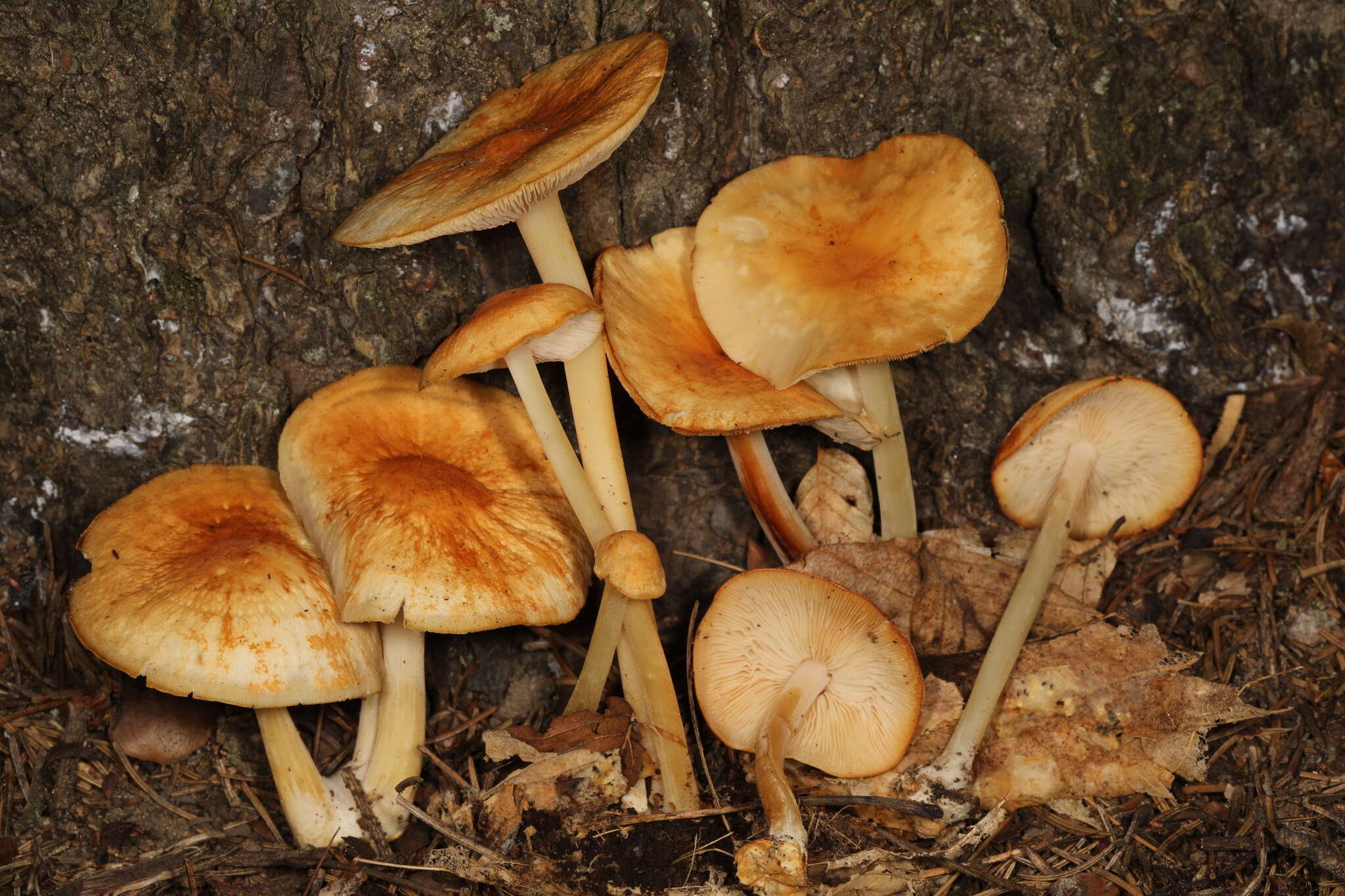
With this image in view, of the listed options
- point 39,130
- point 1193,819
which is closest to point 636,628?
point 1193,819

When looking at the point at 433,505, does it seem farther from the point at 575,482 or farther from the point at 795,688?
the point at 795,688

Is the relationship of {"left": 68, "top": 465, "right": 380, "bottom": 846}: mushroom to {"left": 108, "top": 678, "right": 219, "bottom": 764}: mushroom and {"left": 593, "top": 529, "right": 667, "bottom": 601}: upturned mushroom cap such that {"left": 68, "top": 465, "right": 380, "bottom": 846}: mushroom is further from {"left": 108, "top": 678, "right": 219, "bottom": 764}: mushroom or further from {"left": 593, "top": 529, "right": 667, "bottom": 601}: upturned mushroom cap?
{"left": 593, "top": 529, "right": 667, "bottom": 601}: upturned mushroom cap

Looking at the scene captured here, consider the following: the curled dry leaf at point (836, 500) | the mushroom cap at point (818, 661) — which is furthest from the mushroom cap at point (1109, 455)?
the mushroom cap at point (818, 661)

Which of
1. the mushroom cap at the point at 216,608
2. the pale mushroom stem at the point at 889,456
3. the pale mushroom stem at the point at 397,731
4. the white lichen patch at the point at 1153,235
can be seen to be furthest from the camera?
the white lichen patch at the point at 1153,235

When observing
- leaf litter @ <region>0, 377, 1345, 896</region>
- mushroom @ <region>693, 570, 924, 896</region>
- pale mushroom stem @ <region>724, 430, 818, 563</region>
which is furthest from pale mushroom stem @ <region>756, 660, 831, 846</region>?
pale mushroom stem @ <region>724, 430, 818, 563</region>

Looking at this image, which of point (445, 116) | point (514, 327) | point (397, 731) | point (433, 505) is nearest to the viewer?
point (514, 327)

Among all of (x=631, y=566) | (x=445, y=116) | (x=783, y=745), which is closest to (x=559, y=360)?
(x=631, y=566)

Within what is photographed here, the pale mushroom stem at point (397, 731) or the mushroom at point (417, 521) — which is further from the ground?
the mushroom at point (417, 521)

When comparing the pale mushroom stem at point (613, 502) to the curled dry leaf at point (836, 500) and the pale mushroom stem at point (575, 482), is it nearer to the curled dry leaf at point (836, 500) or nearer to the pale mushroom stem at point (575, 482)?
the pale mushroom stem at point (575, 482)
